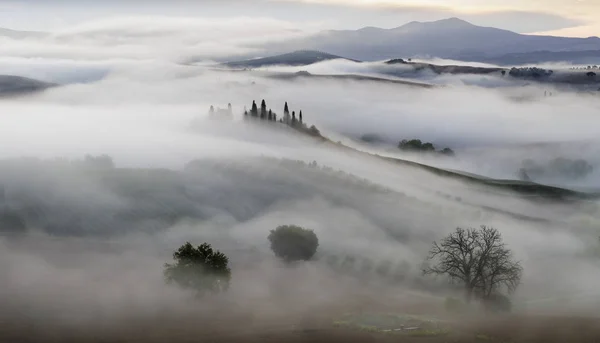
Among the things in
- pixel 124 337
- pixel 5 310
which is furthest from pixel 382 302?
pixel 5 310

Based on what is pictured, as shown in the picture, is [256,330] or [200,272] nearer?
[256,330]

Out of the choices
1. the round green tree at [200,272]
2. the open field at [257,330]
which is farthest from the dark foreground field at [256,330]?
the round green tree at [200,272]

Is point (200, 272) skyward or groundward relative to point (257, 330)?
skyward

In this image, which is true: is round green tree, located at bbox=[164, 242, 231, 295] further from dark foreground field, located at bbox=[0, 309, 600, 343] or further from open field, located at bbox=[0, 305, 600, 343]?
open field, located at bbox=[0, 305, 600, 343]

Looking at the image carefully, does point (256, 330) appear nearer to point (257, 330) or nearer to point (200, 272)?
point (257, 330)

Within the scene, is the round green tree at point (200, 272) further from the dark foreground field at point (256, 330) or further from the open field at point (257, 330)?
the open field at point (257, 330)

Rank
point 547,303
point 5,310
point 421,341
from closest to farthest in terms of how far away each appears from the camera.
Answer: point 421,341 → point 5,310 → point 547,303

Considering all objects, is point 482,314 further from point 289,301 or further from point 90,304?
point 90,304

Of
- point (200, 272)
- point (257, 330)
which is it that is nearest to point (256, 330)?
point (257, 330)
